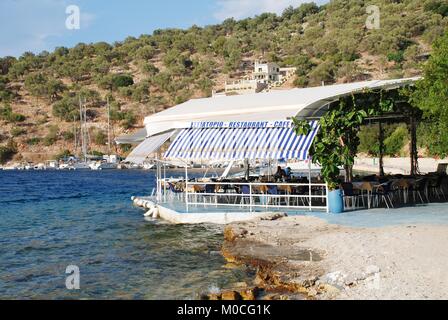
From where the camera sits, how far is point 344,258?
A: 1075cm

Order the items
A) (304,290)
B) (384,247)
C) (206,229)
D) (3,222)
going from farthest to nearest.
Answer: (3,222) < (206,229) < (384,247) < (304,290)

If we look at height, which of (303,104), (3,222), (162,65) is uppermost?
(162,65)

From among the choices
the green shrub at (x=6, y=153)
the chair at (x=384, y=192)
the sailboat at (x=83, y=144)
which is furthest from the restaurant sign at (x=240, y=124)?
the green shrub at (x=6, y=153)

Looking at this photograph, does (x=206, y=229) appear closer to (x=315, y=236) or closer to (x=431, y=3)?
(x=315, y=236)

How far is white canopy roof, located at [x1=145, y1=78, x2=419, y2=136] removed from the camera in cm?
1725

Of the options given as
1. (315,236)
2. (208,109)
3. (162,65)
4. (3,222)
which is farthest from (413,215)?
(162,65)

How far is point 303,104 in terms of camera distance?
57.5 ft

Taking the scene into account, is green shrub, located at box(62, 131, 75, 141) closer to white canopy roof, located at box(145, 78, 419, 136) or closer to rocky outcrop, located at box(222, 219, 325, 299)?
white canopy roof, located at box(145, 78, 419, 136)

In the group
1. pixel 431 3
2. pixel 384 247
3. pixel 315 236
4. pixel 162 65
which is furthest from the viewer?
pixel 162 65

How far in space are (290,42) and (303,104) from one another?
104 m

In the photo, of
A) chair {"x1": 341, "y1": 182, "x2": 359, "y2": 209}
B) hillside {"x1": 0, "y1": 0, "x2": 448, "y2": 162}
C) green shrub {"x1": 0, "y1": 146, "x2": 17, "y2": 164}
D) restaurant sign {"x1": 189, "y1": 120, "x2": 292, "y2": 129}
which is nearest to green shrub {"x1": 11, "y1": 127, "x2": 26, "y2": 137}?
hillside {"x1": 0, "y1": 0, "x2": 448, "y2": 162}

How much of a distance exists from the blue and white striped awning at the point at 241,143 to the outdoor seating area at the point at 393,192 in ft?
6.51

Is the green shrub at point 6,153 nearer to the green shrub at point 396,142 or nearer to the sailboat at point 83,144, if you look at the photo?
the sailboat at point 83,144

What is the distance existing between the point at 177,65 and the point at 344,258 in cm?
10221
